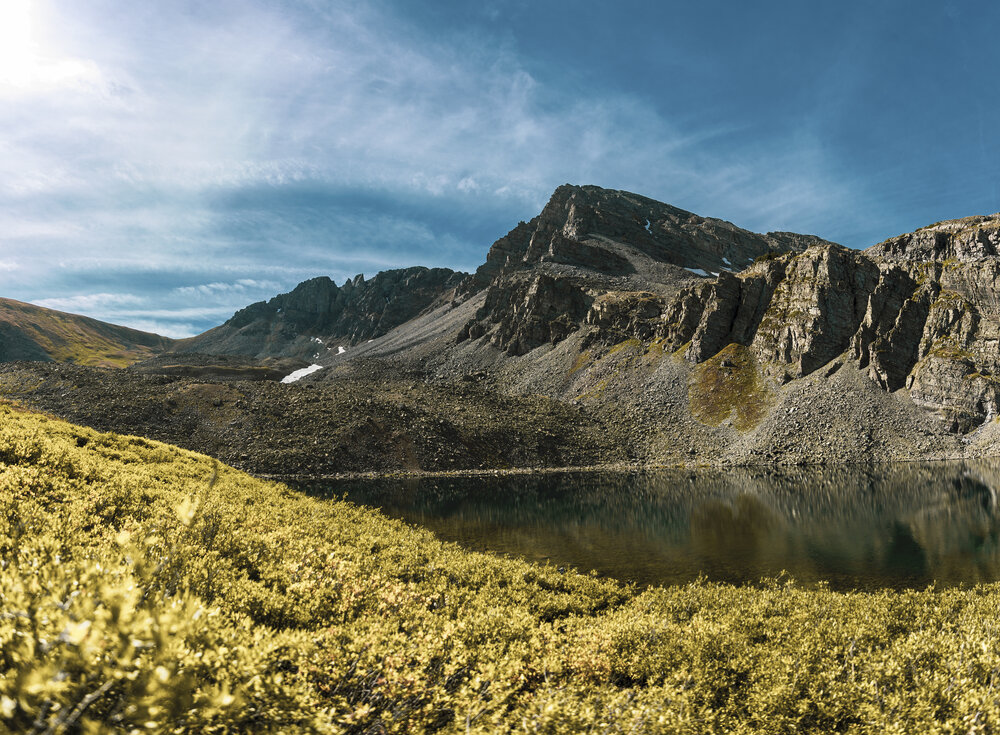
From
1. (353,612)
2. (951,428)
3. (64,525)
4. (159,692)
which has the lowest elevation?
(353,612)

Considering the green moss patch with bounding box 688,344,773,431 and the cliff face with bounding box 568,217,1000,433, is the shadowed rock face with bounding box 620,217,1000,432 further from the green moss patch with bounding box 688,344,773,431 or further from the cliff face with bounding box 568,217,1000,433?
the green moss patch with bounding box 688,344,773,431

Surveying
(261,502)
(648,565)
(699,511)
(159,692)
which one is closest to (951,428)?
(699,511)

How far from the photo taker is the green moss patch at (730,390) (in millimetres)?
115875

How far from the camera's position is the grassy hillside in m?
4.83

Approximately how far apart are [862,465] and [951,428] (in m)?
26.1

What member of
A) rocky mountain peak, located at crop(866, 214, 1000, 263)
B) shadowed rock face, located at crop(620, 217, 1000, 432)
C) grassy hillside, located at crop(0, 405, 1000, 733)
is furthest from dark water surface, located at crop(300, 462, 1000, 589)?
rocky mountain peak, located at crop(866, 214, 1000, 263)

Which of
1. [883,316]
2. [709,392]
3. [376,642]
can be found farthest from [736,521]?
[883,316]

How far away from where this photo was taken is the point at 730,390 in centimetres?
12419

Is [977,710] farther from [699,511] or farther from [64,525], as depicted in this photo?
[699,511]

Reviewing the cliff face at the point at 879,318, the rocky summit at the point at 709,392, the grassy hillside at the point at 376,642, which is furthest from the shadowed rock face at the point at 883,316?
the grassy hillside at the point at 376,642

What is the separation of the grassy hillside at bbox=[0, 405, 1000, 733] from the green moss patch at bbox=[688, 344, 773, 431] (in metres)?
96.3

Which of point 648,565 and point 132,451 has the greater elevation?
point 132,451

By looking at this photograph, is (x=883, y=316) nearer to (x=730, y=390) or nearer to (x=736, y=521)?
(x=730, y=390)

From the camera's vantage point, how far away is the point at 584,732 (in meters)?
8.51
